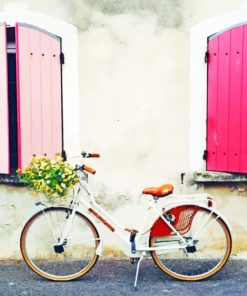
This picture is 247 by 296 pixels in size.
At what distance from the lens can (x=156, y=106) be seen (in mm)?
5371

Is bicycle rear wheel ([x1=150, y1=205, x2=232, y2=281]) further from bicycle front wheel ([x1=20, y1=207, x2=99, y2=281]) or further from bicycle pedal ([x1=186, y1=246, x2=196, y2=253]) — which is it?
bicycle front wheel ([x1=20, y1=207, x2=99, y2=281])

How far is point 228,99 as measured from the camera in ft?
17.2

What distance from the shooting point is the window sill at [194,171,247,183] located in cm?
531

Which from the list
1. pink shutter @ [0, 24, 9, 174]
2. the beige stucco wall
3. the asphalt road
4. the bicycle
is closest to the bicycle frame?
the bicycle

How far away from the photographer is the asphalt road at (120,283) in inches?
181

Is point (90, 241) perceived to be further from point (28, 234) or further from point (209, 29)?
Answer: point (209, 29)

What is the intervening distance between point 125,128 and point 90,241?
1.27m

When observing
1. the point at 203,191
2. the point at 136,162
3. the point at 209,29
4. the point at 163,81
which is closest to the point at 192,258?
the point at 203,191

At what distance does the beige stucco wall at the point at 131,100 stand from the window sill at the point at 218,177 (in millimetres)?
125

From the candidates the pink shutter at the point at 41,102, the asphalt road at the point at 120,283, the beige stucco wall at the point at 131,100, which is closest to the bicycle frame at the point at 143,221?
the asphalt road at the point at 120,283

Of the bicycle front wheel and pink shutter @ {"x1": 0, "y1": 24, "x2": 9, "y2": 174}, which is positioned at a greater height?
pink shutter @ {"x1": 0, "y1": 24, "x2": 9, "y2": 174}

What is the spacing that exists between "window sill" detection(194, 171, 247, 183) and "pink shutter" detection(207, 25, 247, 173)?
0.19 feet

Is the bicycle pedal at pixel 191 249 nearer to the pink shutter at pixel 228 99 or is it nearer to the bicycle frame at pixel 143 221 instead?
the bicycle frame at pixel 143 221

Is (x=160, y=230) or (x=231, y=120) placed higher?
(x=231, y=120)
